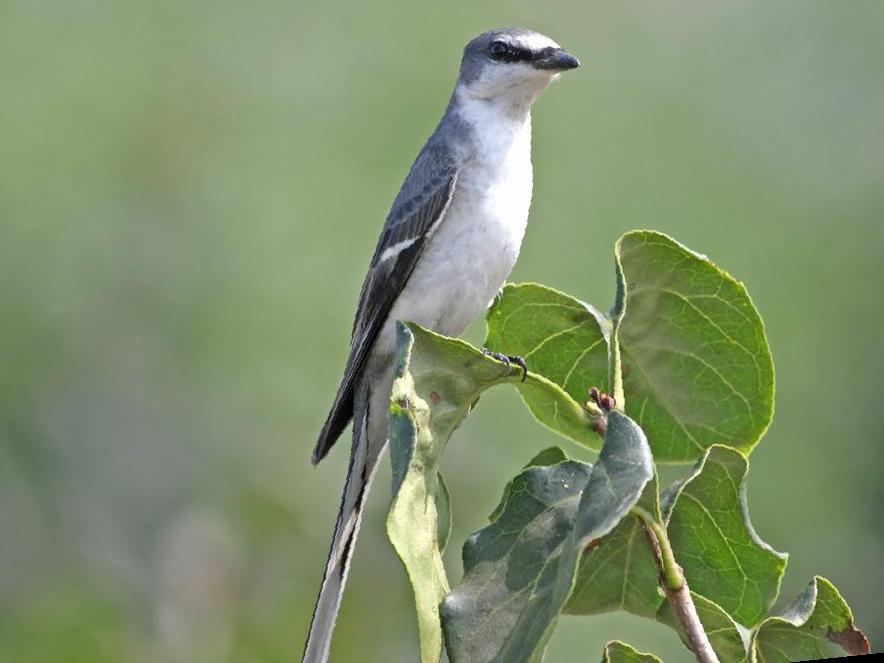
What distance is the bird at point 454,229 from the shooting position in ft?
5.61

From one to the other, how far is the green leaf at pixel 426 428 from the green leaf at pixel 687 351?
15cm

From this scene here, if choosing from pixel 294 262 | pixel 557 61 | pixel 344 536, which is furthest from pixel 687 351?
pixel 294 262

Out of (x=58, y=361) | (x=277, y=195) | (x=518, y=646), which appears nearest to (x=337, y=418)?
(x=518, y=646)

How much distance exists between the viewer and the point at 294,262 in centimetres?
428

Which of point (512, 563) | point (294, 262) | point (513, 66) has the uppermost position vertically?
point (513, 66)

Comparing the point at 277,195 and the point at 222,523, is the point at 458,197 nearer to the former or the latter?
the point at 222,523

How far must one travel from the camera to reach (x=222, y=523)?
5.92 ft

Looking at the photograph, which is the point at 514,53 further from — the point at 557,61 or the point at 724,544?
the point at 724,544

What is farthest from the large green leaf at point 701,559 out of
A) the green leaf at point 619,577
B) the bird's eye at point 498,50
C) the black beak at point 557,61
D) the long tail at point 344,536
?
the bird's eye at point 498,50

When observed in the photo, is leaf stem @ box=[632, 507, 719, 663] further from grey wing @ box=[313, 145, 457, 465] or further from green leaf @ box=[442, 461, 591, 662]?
grey wing @ box=[313, 145, 457, 465]

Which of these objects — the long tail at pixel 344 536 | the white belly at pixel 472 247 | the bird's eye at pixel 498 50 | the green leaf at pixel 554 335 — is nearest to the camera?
the green leaf at pixel 554 335

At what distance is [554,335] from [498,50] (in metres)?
0.75

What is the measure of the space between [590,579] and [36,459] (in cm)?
180

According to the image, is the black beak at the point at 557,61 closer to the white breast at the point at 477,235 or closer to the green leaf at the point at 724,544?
the white breast at the point at 477,235
